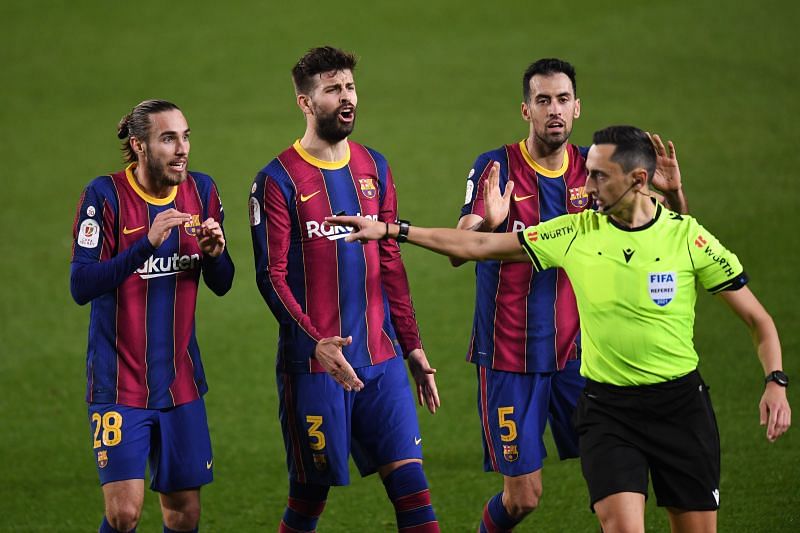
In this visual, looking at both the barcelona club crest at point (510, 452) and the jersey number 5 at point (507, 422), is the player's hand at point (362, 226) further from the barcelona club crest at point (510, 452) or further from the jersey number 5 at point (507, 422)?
the barcelona club crest at point (510, 452)

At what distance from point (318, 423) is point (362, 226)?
119 cm

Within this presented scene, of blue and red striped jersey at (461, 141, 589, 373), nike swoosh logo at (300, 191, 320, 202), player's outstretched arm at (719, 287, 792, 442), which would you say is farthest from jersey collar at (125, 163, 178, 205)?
player's outstretched arm at (719, 287, 792, 442)

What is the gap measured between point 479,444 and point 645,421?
445cm

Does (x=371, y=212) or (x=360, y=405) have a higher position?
(x=371, y=212)

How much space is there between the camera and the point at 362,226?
5.87 meters

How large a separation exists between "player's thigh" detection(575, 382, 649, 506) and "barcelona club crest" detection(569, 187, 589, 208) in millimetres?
1387

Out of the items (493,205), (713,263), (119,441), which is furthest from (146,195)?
(713,263)

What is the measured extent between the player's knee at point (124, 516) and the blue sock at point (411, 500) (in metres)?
1.26

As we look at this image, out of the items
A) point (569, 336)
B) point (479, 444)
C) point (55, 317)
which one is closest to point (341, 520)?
point (479, 444)

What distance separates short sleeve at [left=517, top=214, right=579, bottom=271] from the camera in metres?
5.82

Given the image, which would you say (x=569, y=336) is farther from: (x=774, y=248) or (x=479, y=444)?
(x=774, y=248)

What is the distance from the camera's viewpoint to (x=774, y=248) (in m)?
14.1

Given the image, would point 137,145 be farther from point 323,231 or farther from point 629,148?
point 629,148

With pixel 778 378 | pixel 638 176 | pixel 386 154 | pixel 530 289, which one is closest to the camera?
pixel 778 378
